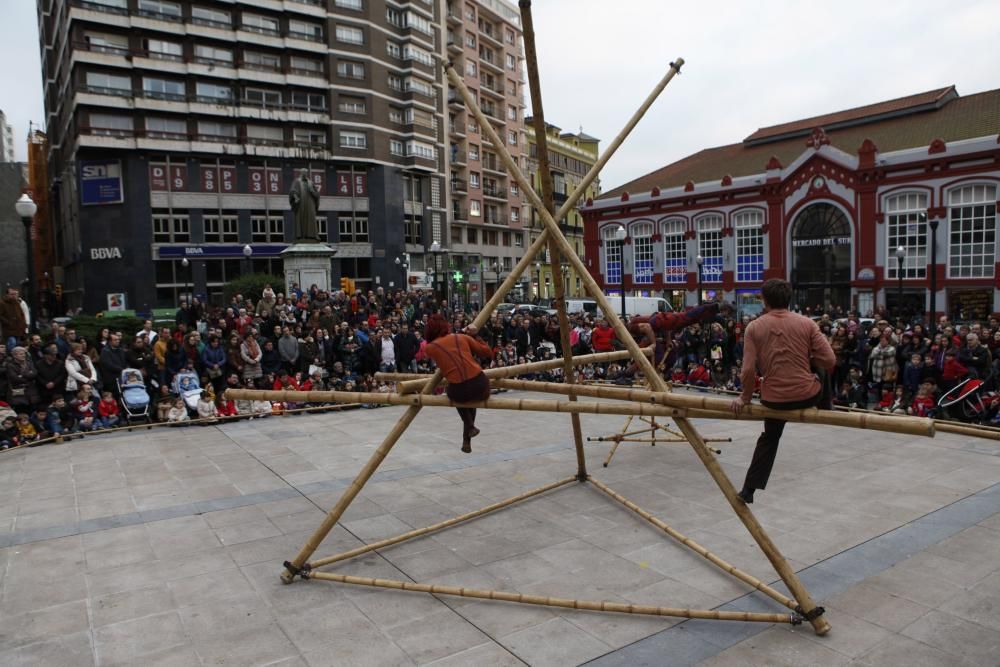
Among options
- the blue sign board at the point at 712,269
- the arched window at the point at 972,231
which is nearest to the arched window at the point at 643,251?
the blue sign board at the point at 712,269

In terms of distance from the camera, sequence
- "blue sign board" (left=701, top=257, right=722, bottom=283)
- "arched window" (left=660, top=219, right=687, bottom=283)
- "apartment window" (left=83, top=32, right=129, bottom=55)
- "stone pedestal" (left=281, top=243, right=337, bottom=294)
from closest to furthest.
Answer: "stone pedestal" (left=281, top=243, right=337, bottom=294)
"blue sign board" (left=701, top=257, right=722, bottom=283)
"apartment window" (left=83, top=32, right=129, bottom=55)
"arched window" (left=660, top=219, right=687, bottom=283)

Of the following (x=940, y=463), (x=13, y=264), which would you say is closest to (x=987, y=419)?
(x=940, y=463)

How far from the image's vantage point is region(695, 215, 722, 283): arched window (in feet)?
133

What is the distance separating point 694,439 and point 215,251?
46464 mm

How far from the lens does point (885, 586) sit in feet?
18.3

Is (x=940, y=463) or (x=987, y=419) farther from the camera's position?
(x=987, y=419)

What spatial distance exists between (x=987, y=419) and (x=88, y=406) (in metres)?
16.4

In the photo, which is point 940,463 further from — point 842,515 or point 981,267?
point 981,267

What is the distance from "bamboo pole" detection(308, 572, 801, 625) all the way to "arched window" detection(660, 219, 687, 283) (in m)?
38.9

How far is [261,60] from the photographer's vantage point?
1871 inches

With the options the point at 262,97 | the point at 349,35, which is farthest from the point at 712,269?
the point at 262,97

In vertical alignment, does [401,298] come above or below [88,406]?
above

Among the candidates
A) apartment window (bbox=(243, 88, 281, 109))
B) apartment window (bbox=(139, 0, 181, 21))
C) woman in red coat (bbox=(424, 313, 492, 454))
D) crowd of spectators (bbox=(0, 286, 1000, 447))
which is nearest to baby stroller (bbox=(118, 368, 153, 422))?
crowd of spectators (bbox=(0, 286, 1000, 447))

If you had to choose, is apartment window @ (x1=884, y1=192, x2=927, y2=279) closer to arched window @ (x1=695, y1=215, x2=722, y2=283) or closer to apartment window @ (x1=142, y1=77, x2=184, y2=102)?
arched window @ (x1=695, y1=215, x2=722, y2=283)
